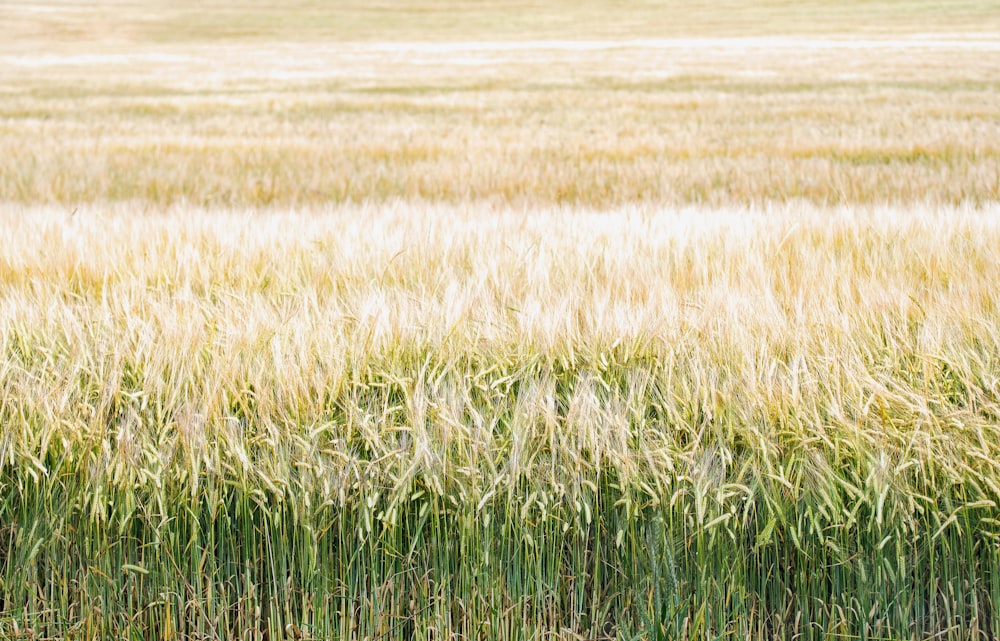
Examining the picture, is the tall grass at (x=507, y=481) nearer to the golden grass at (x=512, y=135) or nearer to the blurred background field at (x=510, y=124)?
the blurred background field at (x=510, y=124)

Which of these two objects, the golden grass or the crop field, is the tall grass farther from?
the golden grass

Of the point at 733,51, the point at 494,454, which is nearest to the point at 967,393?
the point at 494,454

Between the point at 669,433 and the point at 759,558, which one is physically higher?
the point at 669,433

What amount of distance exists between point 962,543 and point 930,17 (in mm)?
50951

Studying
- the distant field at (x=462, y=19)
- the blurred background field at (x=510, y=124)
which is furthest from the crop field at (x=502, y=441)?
the distant field at (x=462, y=19)

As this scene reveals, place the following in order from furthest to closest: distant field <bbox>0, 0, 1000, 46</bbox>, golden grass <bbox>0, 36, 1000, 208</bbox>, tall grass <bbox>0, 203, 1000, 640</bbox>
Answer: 1. distant field <bbox>0, 0, 1000, 46</bbox>
2. golden grass <bbox>0, 36, 1000, 208</bbox>
3. tall grass <bbox>0, 203, 1000, 640</bbox>

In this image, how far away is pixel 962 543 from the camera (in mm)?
1536

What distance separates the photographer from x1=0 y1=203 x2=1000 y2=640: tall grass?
152 centimetres

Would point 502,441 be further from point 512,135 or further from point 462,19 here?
point 462,19

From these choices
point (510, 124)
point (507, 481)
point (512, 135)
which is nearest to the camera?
point (507, 481)

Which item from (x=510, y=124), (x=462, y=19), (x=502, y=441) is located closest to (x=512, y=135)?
(x=510, y=124)

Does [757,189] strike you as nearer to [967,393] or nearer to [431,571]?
[967,393]

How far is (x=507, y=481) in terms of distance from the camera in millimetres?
1525

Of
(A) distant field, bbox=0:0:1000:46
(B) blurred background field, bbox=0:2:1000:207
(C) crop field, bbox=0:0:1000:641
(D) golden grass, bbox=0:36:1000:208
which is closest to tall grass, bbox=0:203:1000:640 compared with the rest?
(C) crop field, bbox=0:0:1000:641
